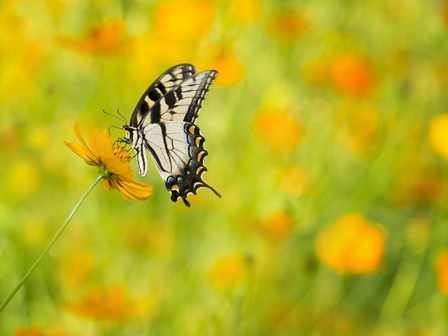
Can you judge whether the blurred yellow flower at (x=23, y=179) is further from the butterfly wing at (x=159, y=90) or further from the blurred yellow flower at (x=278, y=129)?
the butterfly wing at (x=159, y=90)

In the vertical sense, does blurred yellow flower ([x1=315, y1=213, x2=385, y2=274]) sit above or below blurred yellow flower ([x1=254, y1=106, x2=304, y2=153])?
below

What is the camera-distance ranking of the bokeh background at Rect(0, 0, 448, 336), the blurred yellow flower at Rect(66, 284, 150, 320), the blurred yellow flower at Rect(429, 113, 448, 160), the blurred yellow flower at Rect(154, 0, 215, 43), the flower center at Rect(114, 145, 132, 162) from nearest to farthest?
1. the flower center at Rect(114, 145, 132, 162)
2. the blurred yellow flower at Rect(66, 284, 150, 320)
3. the bokeh background at Rect(0, 0, 448, 336)
4. the blurred yellow flower at Rect(154, 0, 215, 43)
5. the blurred yellow flower at Rect(429, 113, 448, 160)

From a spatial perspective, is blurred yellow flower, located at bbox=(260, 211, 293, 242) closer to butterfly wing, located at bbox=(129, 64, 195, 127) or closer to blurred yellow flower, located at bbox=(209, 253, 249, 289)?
blurred yellow flower, located at bbox=(209, 253, 249, 289)

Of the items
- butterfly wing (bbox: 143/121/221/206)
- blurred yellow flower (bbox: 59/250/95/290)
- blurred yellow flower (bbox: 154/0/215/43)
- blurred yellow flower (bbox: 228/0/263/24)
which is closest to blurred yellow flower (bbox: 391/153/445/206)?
blurred yellow flower (bbox: 228/0/263/24)

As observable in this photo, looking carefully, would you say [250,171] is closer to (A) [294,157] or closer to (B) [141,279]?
(A) [294,157]

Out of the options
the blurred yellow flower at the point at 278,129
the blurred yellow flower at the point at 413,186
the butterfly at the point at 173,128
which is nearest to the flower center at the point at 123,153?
the butterfly at the point at 173,128

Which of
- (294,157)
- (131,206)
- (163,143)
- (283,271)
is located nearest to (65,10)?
(131,206)

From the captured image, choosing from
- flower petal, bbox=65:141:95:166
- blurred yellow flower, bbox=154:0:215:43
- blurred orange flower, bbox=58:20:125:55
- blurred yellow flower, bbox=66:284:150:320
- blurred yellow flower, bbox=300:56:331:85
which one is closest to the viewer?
flower petal, bbox=65:141:95:166

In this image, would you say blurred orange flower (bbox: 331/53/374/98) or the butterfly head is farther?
blurred orange flower (bbox: 331/53/374/98)
